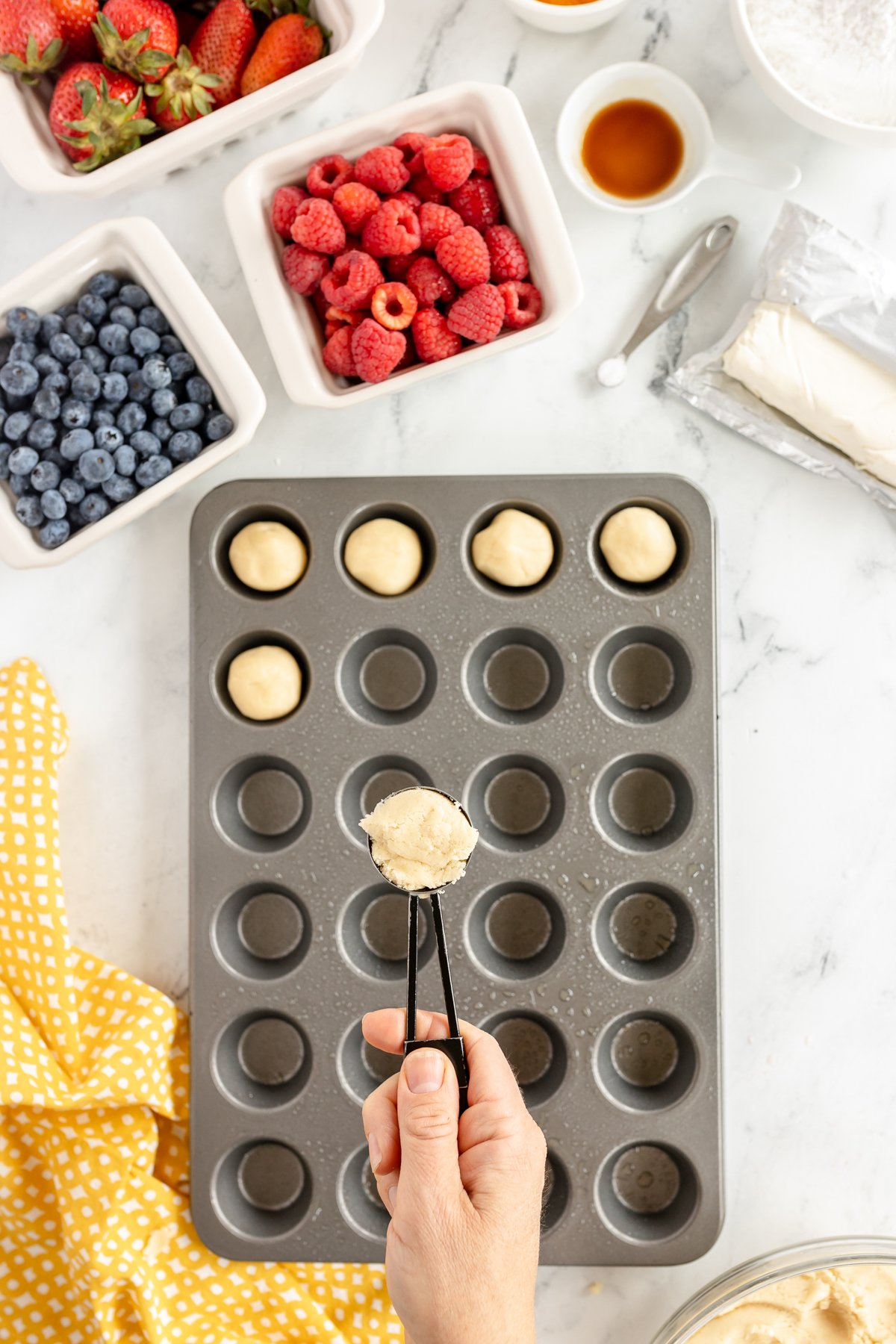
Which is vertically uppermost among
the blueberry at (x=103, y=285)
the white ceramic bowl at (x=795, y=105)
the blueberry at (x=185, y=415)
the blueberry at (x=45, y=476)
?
the white ceramic bowl at (x=795, y=105)

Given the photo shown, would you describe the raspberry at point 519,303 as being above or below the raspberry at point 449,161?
below

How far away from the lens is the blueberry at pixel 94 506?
166cm

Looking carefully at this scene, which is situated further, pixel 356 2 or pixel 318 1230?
pixel 318 1230

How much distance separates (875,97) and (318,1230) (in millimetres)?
2098

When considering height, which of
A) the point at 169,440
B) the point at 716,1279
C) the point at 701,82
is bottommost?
the point at 716,1279

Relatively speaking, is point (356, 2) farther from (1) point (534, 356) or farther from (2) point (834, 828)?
(2) point (834, 828)

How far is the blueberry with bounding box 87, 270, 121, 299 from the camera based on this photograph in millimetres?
1689

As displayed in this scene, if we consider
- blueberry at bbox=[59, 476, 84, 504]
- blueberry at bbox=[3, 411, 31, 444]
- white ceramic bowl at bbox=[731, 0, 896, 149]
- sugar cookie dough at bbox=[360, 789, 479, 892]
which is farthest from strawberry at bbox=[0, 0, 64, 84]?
sugar cookie dough at bbox=[360, 789, 479, 892]

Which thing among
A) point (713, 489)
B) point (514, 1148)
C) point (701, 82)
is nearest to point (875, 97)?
point (701, 82)

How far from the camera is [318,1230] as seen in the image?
1.77 metres

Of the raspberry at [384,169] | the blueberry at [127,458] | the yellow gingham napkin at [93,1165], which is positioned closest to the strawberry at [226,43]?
the raspberry at [384,169]

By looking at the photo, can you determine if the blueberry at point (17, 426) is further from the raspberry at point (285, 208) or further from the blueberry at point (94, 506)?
the raspberry at point (285, 208)

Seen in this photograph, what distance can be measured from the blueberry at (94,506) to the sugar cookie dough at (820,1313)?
1.65 metres

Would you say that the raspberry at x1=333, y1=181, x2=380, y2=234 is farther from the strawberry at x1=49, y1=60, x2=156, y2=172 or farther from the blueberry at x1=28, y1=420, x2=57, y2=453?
the blueberry at x1=28, y1=420, x2=57, y2=453
